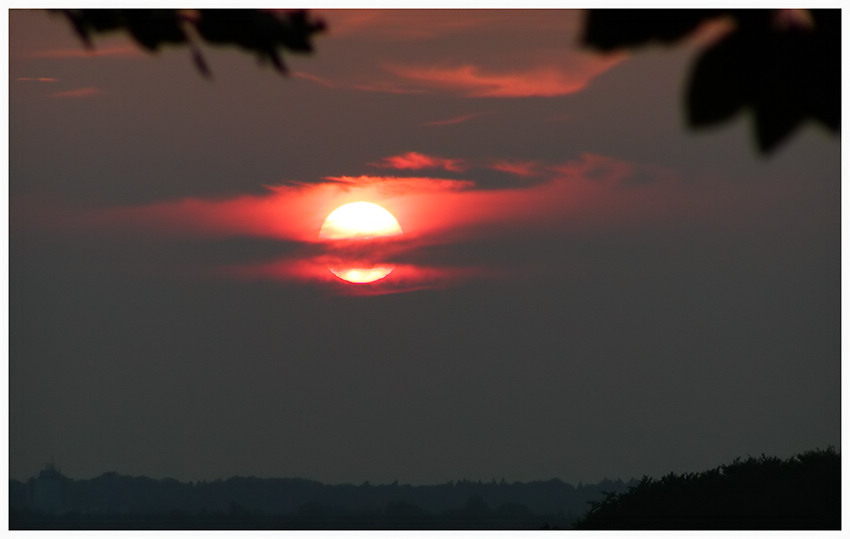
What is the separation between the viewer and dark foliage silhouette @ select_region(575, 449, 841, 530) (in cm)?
1136

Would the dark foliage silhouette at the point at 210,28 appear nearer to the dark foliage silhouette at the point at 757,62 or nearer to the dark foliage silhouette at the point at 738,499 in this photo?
the dark foliage silhouette at the point at 757,62

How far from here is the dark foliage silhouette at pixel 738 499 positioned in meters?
11.4

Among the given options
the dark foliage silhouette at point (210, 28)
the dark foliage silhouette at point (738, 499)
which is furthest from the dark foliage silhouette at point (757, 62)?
the dark foliage silhouette at point (738, 499)

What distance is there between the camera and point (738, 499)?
12352mm

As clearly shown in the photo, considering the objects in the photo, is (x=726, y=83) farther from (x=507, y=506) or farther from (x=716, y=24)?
(x=507, y=506)

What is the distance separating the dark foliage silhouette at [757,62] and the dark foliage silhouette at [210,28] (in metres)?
0.89

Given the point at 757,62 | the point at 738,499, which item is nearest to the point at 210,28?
the point at 757,62

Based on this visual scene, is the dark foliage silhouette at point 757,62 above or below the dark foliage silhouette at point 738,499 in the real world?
below

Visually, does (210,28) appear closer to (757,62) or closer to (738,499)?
(757,62)

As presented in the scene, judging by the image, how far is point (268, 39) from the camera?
260cm

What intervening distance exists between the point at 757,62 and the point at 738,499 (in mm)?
11366

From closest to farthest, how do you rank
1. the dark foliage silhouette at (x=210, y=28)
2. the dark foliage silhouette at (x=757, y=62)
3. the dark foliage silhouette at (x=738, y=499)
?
1. the dark foliage silhouette at (x=757, y=62)
2. the dark foliage silhouette at (x=210, y=28)
3. the dark foliage silhouette at (x=738, y=499)

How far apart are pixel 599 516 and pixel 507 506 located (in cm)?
270

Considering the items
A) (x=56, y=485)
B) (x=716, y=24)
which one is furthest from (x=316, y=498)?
(x=716, y=24)
